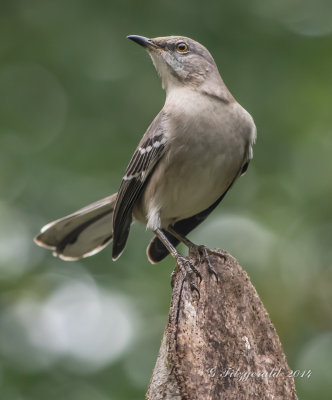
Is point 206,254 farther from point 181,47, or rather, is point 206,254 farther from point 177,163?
point 181,47

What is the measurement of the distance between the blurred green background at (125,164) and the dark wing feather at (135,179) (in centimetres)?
100

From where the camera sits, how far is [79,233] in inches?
216

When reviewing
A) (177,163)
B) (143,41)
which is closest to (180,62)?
(143,41)

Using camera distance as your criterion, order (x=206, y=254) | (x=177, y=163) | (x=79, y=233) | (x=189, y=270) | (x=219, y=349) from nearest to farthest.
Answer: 1. (x=219, y=349)
2. (x=189, y=270)
3. (x=206, y=254)
4. (x=177, y=163)
5. (x=79, y=233)

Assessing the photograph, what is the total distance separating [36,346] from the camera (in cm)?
578

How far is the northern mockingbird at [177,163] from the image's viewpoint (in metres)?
4.66

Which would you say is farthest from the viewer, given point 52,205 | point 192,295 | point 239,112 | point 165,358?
point 52,205

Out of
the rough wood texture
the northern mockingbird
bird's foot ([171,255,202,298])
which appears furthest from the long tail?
the rough wood texture

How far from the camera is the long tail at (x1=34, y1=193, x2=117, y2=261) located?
215 inches

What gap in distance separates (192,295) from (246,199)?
131 inches

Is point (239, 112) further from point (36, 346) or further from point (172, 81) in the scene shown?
point (36, 346)

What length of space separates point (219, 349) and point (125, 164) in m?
3.47

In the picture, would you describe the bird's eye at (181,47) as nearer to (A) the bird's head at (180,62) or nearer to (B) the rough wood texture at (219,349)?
(A) the bird's head at (180,62)

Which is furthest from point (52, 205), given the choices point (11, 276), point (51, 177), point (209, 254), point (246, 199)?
→ point (209, 254)
